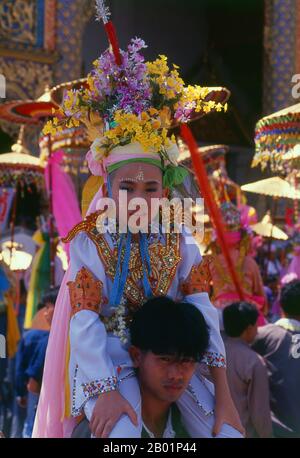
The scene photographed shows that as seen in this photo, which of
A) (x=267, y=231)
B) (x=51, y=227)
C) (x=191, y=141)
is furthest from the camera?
(x=267, y=231)

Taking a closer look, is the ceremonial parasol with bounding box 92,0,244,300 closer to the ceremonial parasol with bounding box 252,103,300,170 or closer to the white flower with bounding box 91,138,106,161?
the white flower with bounding box 91,138,106,161

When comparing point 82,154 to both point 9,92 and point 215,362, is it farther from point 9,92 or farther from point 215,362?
point 215,362

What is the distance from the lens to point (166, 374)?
224cm

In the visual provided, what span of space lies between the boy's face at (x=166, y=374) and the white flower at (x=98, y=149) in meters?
0.80

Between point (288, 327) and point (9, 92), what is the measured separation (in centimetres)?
760

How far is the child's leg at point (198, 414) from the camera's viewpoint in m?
2.37

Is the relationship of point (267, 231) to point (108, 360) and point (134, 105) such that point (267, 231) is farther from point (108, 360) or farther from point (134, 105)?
point (108, 360)

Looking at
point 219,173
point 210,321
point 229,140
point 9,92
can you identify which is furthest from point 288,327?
point 229,140

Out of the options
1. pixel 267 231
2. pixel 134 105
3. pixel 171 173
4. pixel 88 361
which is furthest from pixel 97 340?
pixel 267 231

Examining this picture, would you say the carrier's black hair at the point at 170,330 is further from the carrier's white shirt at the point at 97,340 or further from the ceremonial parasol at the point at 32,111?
the ceremonial parasol at the point at 32,111

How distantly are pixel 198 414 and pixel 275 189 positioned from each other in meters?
4.03

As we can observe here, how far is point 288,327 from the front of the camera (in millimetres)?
4125

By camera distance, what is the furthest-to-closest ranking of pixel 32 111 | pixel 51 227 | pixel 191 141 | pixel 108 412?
pixel 51 227
pixel 32 111
pixel 191 141
pixel 108 412

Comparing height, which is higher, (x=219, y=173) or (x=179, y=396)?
(x=219, y=173)
